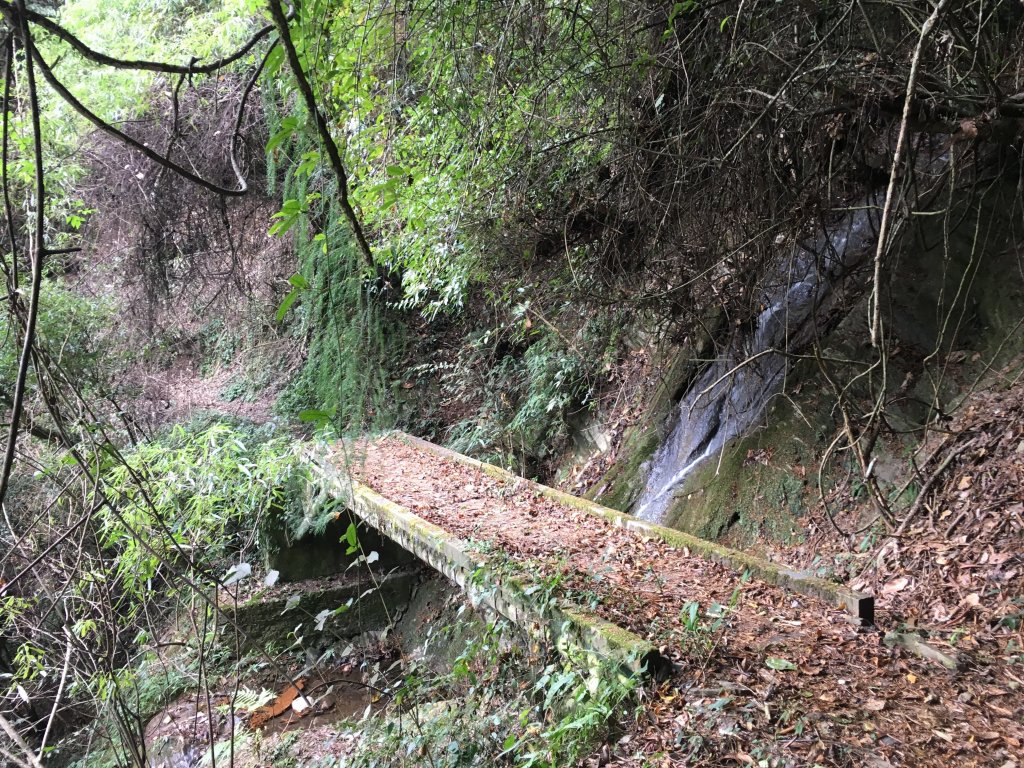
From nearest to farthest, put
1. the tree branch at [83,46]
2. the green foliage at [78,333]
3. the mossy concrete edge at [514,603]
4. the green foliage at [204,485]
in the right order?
1. the tree branch at [83,46]
2. the mossy concrete edge at [514,603]
3. the green foliage at [204,485]
4. the green foliage at [78,333]

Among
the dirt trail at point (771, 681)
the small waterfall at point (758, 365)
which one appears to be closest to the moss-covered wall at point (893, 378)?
the small waterfall at point (758, 365)

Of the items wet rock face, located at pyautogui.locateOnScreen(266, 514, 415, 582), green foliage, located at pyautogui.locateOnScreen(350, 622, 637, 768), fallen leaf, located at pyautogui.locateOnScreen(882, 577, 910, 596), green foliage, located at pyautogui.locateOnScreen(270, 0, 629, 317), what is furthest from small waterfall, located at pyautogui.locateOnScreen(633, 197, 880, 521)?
wet rock face, located at pyautogui.locateOnScreen(266, 514, 415, 582)

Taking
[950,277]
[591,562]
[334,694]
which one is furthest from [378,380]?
[334,694]

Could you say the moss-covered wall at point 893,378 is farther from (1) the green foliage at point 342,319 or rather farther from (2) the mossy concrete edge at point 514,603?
(1) the green foliage at point 342,319

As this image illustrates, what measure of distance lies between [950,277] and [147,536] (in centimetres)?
642

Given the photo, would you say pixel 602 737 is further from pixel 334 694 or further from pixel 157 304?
pixel 157 304

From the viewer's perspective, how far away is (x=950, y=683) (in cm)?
249

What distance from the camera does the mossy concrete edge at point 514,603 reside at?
2.59 m

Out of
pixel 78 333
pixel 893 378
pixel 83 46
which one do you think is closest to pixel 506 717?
pixel 83 46

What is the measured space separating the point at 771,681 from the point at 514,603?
1.36 m

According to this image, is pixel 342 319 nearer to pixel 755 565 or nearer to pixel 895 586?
pixel 755 565

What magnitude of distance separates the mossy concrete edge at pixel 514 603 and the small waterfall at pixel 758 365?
7.37 feet

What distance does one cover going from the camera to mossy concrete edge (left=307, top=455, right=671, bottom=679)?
102 inches

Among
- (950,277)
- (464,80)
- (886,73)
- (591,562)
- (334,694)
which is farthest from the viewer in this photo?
(334,694)
